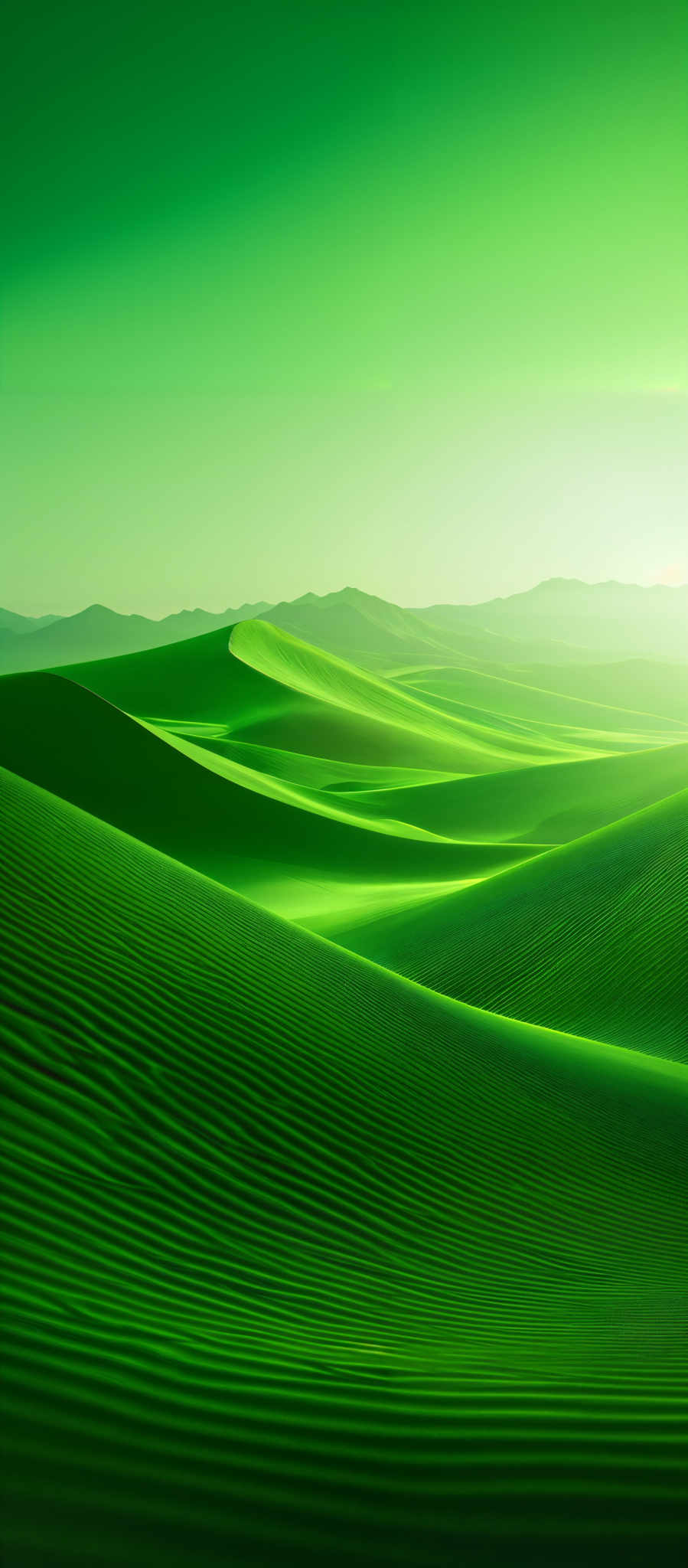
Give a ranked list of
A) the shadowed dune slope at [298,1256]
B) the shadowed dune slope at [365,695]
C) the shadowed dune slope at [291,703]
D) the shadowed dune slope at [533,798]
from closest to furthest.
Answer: the shadowed dune slope at [298,1256]
the shadowed dune slope at [533,798]
the shadowed dune slope at [291,703]
the shadowed dune slope at [365,695]

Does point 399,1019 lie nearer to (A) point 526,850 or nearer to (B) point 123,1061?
(B) point 123,1061

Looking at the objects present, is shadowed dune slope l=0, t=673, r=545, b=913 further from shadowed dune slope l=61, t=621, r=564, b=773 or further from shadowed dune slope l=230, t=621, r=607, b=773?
shadowed dune slope l=230, t=621, r=607, b=773

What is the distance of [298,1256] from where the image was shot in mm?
4734

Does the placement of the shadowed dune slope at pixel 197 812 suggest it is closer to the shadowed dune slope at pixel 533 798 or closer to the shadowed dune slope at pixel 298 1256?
the shadowed dune slope at pixel 533 798

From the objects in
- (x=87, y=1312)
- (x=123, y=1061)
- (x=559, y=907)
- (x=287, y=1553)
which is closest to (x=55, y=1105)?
(x=123, y=1061)

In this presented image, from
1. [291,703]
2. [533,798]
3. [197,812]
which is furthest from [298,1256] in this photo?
[291,703]

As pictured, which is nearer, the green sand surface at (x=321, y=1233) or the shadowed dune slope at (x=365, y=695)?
the green sand surface at (x=321, y=1233)

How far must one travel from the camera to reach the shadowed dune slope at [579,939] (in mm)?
14898

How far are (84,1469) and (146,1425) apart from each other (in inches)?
8.3

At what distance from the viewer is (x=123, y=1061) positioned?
5805mm

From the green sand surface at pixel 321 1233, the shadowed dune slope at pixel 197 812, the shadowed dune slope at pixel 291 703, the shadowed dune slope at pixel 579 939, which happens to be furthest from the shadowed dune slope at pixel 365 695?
the green sand surface at pixel 321 1233

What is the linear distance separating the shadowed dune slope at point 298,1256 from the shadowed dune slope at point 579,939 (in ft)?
14.9

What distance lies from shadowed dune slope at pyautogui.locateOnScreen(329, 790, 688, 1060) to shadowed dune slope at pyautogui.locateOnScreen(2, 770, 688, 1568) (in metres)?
4.55

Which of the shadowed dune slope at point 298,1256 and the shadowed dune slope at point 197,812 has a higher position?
the shadowed dune slope at point 298,1256
